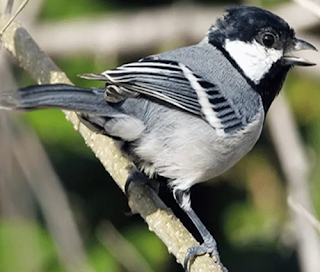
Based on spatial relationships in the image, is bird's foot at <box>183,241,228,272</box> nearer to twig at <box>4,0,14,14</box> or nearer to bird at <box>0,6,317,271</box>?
bird at <box>0,6,317,271</box>

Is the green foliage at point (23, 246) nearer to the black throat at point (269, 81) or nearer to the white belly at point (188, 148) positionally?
the white belly at point (188, 148)

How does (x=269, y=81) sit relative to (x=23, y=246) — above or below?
above

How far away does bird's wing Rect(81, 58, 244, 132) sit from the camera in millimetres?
1720

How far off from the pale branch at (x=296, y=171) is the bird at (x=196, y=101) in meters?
0.47

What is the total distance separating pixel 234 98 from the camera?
1889 millimetres

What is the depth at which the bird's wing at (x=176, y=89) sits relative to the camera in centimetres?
172

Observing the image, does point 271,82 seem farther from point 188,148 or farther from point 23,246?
point 23,246

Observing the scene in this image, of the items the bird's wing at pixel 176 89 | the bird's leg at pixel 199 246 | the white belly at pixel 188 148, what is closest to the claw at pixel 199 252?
the bird's leg at pixel 199 246

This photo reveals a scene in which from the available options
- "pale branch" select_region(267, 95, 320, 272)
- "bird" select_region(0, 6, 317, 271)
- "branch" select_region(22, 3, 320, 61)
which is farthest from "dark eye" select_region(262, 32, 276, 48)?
"branch" select_region(22, 3, 320, 61)

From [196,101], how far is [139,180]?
24cm

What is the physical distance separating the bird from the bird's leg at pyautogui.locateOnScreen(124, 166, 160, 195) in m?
0.02

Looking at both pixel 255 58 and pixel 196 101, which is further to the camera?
pixel 255 58

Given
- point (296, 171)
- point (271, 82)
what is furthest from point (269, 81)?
point (296, 171)

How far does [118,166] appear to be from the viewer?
1960 millimetres
